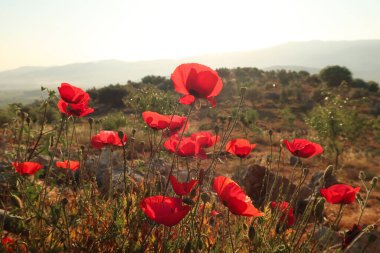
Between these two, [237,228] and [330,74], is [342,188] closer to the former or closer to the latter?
[237,228]

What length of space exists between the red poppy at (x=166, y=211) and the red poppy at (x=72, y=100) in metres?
0.98

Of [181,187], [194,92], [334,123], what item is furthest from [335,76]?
[181,187]

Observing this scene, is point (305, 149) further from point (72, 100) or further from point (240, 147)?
point (72, 100)

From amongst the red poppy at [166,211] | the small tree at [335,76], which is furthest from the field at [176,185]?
the small tree at [335,76]

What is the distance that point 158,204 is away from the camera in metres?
1.48

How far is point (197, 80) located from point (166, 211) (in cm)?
76

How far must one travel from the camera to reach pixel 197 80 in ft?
6.15

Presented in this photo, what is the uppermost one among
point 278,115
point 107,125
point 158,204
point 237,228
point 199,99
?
point 199,99

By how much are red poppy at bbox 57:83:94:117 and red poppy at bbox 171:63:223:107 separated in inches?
27.1

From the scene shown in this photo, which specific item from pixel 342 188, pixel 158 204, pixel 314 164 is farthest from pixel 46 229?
pixel 314 164

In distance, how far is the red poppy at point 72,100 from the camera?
216 centimetres

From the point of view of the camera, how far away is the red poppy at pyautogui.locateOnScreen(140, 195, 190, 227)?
4.63 feet

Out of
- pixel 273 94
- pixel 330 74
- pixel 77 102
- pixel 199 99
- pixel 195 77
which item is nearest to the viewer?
pixel 195 77

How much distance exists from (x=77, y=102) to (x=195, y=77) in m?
0.84
